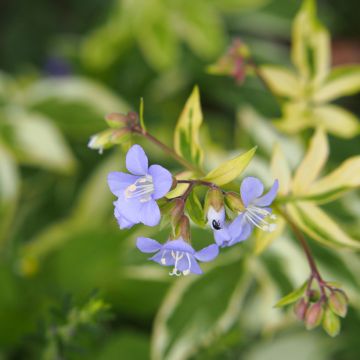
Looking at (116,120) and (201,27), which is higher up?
(116,120)

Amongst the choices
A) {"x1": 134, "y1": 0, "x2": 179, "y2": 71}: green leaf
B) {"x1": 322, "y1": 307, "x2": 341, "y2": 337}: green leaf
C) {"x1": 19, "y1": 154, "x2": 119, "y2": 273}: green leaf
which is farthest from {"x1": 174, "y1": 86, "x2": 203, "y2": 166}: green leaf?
{"x1": 134, "y1": 0, "x2": 179, "y2": 71}: green leaf

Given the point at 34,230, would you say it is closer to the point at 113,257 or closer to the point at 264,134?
the point at 113,257

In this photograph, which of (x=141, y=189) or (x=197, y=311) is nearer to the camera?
(x=141, y=189)

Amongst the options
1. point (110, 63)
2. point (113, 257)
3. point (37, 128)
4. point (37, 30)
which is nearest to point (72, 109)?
point (37, 128)

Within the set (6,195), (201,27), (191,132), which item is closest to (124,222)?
(191,132)

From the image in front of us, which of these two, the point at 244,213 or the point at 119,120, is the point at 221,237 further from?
A: the point at 119,120
